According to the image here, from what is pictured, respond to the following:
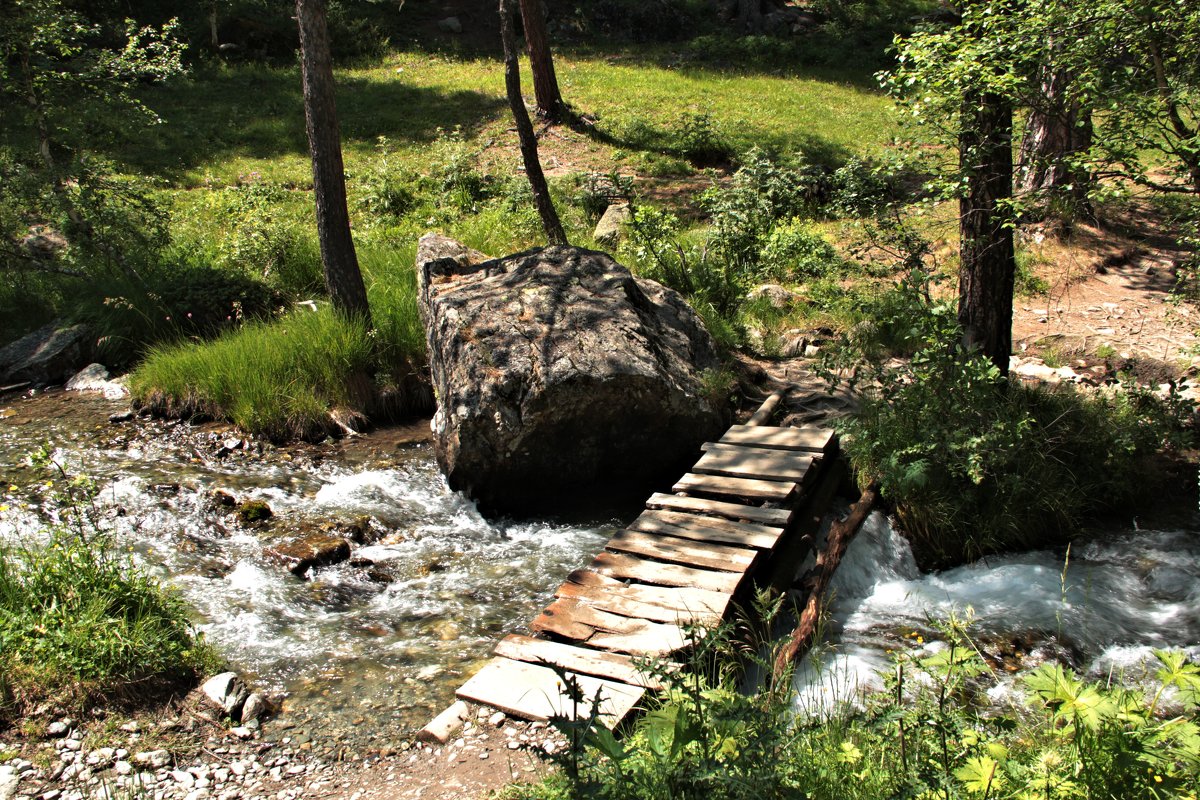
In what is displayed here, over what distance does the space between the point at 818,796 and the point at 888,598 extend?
3.29 metres

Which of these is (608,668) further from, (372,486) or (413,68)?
(413,68)

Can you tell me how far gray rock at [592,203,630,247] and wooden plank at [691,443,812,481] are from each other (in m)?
5.06

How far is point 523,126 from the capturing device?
36.0 ft

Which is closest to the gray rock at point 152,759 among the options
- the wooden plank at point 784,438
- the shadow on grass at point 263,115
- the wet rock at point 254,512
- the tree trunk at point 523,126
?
the wet rock at point 254,512

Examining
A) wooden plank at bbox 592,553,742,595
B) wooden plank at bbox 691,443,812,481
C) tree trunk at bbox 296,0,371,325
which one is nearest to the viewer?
wooden plank at bbox 592,553,742,595

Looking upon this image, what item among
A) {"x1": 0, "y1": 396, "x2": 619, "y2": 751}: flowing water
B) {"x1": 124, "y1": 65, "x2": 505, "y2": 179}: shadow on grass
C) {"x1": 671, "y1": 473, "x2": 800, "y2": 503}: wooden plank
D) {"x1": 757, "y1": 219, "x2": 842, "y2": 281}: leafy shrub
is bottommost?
{"x1": 0, "y1": 396, "x2": 619, "y2": 751}: flowing water

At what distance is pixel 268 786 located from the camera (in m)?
4.19

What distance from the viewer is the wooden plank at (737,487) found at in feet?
20.7

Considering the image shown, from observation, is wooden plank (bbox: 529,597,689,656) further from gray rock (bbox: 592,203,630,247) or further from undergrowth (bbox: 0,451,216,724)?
gray rock (bbox: 592,203,630,247)

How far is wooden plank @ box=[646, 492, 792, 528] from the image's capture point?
236 inches

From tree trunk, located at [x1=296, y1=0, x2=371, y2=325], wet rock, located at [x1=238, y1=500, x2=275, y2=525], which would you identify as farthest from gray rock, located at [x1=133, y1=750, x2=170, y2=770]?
tree trunk, located at [x1=296, y1=0, x2=371, y2=325]

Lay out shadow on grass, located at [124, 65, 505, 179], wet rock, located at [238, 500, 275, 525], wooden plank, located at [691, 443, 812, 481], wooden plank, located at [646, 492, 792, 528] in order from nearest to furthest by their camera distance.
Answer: wooden plank, located at [646, 492, 792, 528], wooden plank, located at [691, 443, 812, 481], wet rock, located at [238, 500, 275, 525], shadow on grass, located at [124, 65, 505, 179]

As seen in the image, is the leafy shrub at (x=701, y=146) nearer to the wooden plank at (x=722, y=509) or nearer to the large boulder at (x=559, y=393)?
the large boulder at (x=559, y=393)

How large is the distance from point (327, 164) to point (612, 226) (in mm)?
4083
